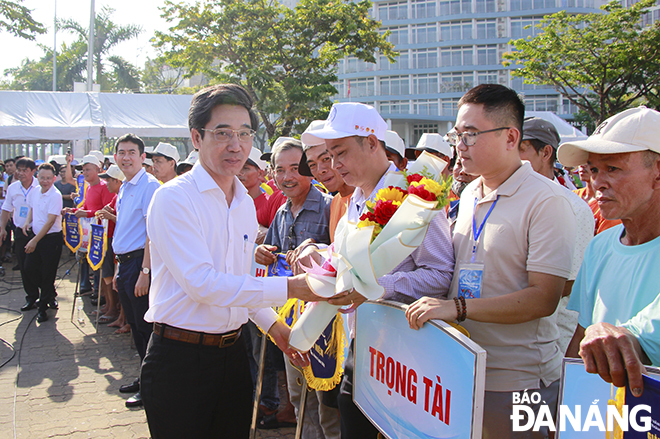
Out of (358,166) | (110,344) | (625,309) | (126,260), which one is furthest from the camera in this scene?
(110,344)

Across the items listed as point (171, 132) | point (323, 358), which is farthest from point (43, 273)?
point (171, 132)

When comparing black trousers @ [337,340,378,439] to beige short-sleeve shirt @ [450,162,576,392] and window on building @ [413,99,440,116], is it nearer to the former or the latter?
beige short-sleeve shirt @ [450,162,576,392]

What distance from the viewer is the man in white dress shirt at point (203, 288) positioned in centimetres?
216

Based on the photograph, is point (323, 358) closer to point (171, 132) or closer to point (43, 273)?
point (43, 273)

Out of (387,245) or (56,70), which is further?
(56,70)

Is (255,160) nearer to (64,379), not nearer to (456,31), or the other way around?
(64,379)

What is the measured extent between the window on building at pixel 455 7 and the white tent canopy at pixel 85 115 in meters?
39.4

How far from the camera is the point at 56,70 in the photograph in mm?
36469

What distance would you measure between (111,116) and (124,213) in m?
11.8

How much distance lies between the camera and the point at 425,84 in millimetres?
49375

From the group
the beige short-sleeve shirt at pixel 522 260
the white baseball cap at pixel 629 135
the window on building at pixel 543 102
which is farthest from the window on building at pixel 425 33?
the white baseball cap at pixel 629 135

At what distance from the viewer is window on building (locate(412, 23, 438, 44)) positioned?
1928 inches

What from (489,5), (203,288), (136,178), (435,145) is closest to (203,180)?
(203,288)

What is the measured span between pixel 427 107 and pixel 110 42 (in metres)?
29.3
